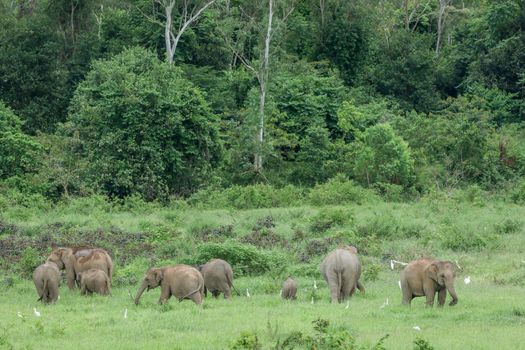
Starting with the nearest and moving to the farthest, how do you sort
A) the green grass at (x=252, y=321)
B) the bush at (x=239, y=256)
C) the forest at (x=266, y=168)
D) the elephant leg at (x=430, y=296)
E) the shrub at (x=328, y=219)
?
the green grass at (x=252, y=321)
the forest at (x=266, y=168)
the elephant leg at (x=430, y=296)
the bush at (x=239, y=256)
the shrub at (x=328, y=219)

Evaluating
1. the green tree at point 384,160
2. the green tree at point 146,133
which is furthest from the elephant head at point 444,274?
the green tree at point 384,160

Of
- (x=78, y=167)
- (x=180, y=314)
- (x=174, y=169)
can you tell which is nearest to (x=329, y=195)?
(x=174, y=169)

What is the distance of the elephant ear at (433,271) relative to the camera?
52.0 feet

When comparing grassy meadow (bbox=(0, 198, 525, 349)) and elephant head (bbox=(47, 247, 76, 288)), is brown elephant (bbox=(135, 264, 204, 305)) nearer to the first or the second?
grassy meadow (bbox=(0, 198, 525, 349))

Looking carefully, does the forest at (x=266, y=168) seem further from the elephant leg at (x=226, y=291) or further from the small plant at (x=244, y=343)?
the elephant leg at (x=226, y=291)

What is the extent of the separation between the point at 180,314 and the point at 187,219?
42.1ft

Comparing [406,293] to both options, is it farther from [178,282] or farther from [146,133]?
[146,133]

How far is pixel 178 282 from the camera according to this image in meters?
17.1

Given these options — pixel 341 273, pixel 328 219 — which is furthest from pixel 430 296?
pixel 328 219

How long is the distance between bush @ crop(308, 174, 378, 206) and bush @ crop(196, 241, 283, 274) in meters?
11.9

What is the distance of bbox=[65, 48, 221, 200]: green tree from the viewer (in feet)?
115

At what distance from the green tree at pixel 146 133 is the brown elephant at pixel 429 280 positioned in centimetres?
1923

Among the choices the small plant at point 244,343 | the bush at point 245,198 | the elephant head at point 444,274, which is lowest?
the bush at point 245,198

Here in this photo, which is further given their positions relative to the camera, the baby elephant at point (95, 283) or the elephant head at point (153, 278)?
the baby elephant at point (95, 283)
